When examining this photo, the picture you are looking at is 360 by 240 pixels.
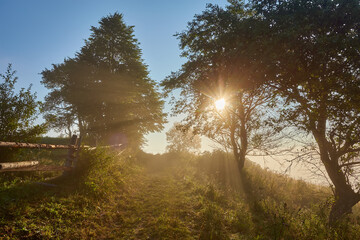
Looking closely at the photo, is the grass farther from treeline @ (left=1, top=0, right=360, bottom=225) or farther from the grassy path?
treeline @ (left=1, top=0, right=360, bottom=225)

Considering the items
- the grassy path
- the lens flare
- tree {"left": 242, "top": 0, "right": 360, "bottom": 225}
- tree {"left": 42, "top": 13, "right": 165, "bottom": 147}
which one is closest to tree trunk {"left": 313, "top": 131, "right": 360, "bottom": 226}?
tree {"left": 242, "top": 0, "right": 360, "bottom": 225}

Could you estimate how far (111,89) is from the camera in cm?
1827

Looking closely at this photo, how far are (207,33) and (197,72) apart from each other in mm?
2169

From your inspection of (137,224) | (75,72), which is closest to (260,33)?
(137,224)

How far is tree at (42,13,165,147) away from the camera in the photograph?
1828 cm

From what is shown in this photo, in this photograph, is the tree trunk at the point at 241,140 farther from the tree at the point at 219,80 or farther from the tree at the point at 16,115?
the tree at the point at 16,115

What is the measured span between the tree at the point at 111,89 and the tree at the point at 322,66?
14500 millimetres

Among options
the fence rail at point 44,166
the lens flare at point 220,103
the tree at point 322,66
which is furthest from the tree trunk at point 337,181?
the fence rail at point 44,166

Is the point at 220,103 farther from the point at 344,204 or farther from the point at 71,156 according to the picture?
the point at 71,156

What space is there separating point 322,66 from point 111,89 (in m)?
17.2

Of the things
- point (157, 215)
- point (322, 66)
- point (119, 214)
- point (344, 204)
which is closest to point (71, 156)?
point (119, 214)

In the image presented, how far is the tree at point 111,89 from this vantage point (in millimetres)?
18281

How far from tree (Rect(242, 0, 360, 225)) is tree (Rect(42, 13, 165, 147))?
14500 millimetres

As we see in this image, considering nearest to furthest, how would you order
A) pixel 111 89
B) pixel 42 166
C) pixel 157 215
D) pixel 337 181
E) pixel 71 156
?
1. pixel 157 215
2. pixel 42 166
3. pixel 71 156
4. pixel 337 181
5. pixel 111 89
